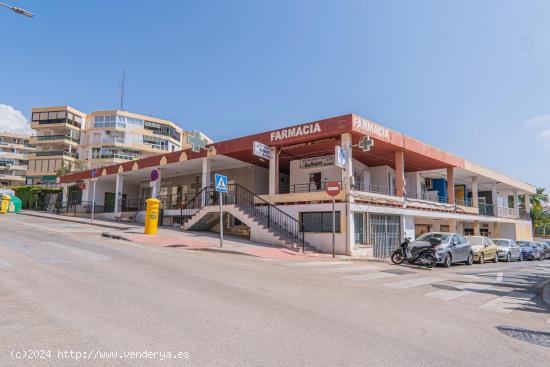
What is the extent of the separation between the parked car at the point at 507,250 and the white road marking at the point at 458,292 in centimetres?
1349

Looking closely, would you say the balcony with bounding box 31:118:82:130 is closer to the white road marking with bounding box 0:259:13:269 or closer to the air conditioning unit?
the air conditioning unit

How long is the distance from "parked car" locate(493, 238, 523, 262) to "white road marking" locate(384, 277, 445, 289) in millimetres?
13707

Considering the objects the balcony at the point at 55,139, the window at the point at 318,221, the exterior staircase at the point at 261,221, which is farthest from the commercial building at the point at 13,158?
the window at the point at 318,221

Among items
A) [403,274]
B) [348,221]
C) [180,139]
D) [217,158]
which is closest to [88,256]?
[403,274]

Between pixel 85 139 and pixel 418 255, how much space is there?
66753mm

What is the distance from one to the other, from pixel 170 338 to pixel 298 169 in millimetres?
20264

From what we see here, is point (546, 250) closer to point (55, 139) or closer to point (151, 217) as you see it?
point (151, 217)

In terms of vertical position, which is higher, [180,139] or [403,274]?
[180,139]

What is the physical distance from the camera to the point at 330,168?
2234 centimetres

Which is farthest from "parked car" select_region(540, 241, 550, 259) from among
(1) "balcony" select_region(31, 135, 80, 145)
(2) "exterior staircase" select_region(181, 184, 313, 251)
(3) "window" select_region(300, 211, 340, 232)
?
(1) "balcony" select_region(31, 135, 80, 145)

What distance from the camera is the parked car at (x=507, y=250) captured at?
21719mm

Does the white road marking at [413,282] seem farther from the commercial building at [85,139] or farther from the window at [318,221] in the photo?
the commercial building at [85,139]

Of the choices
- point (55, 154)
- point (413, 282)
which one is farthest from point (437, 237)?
point (55, 154)

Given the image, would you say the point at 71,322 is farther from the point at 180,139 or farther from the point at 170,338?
the point at 180,139
